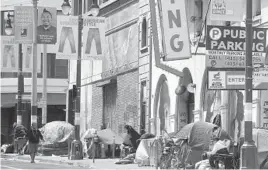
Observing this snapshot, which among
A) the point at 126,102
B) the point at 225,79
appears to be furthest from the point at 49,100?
the point at 225,79

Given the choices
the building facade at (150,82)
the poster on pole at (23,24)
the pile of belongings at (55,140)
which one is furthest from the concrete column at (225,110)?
the pile of belongings at (55,140)

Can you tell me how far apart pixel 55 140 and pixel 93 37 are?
10.8 m

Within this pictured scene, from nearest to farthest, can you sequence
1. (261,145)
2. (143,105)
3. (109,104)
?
(261,145) < (143,105) < (109,104)

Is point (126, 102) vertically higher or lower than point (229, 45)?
lower

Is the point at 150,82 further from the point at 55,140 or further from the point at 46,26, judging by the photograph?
the point at 55,140

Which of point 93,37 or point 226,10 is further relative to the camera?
point 93,37

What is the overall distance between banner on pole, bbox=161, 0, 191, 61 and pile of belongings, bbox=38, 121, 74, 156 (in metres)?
14.8

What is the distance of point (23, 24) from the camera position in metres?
43.1

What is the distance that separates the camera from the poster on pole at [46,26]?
4231 cm

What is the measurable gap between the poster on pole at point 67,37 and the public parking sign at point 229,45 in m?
10.8

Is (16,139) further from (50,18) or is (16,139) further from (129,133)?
(129,133)

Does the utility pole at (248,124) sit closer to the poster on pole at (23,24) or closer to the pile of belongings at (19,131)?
the poster on pole at (23,24)

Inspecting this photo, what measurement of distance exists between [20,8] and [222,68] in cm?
1900

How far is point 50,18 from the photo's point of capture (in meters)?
42.8
